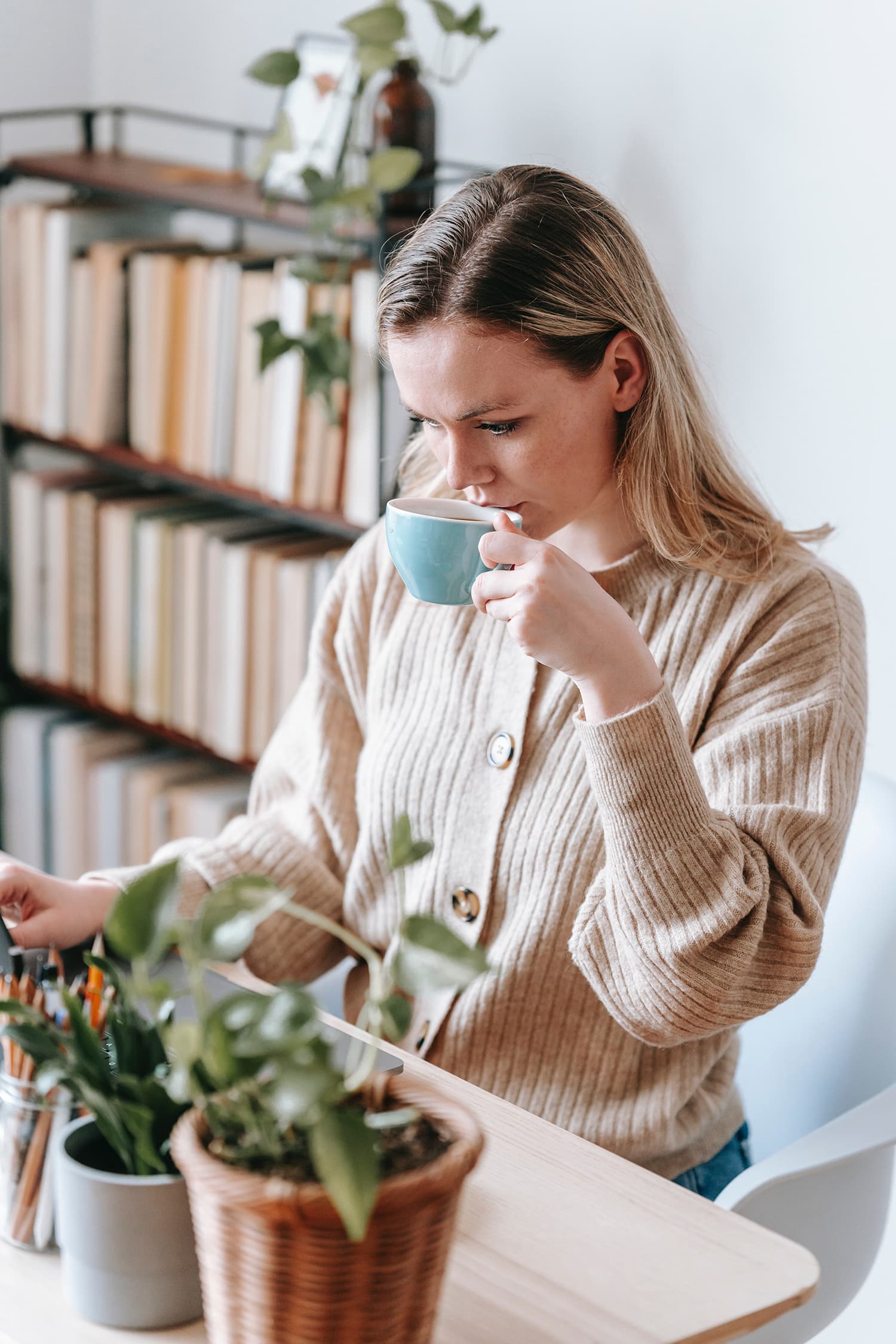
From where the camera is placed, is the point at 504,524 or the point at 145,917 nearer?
the point at 145,917

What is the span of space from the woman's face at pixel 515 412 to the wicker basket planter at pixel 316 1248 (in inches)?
24.4

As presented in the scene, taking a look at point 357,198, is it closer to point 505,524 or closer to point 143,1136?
point 505,524

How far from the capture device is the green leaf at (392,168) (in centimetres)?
186

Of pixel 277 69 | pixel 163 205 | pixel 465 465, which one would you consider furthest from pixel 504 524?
pixel 163 205

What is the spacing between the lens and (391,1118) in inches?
26.8

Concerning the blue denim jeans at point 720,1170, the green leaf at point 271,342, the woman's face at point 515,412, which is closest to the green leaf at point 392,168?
the green leaf at point 271,342

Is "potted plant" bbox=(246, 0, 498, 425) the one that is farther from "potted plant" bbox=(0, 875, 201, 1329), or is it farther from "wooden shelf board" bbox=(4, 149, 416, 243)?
"potted plant" bbox=(0, 875, 201, 1329)

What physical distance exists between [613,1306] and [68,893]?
59 centimetres

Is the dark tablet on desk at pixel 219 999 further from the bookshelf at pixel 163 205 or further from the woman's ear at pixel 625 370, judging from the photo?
the bookshelf at pixel 163 205

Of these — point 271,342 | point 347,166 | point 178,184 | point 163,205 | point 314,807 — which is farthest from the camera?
point 163,205

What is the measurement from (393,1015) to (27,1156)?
0.98ft

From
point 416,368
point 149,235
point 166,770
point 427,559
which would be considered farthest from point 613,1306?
point 149,235

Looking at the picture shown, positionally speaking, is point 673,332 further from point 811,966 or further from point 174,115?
point 174,115

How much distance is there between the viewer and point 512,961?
1.28 m
